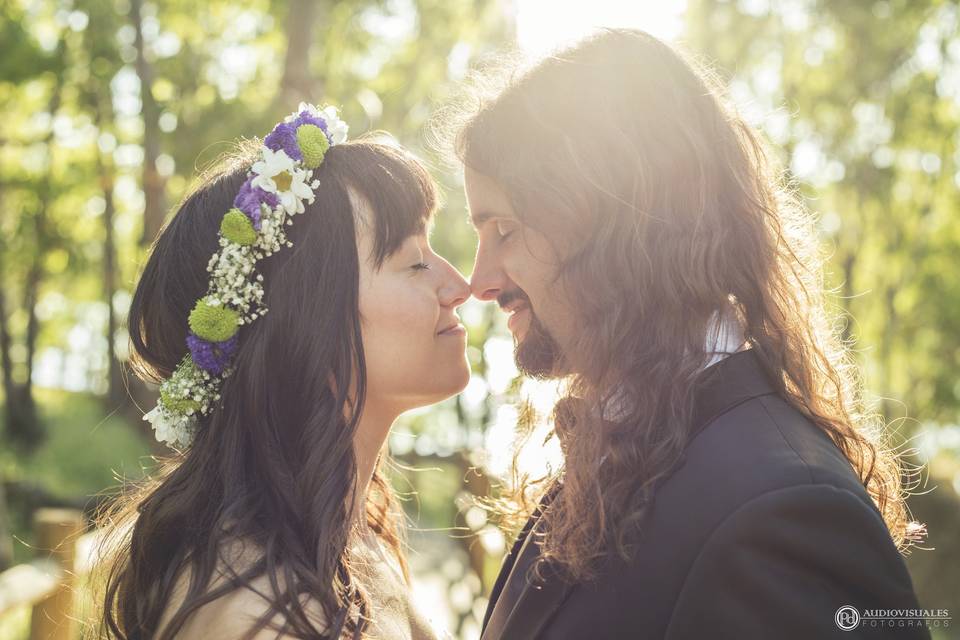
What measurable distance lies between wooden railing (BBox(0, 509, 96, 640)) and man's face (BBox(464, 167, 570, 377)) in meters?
2.11

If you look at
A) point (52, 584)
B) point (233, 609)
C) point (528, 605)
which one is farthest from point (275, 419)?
point (52, 584)

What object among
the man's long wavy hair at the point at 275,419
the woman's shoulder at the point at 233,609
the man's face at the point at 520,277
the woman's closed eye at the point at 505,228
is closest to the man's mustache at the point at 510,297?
the man's face at the point at 520,277

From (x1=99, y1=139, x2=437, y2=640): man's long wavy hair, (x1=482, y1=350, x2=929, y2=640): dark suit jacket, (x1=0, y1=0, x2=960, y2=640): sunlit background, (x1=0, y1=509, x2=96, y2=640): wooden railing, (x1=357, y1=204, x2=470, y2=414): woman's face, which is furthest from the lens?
(x1=0, y1=0, x2=960, y2=640): sunlit background

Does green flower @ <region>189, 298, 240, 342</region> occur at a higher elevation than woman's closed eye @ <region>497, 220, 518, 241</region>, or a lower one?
lower

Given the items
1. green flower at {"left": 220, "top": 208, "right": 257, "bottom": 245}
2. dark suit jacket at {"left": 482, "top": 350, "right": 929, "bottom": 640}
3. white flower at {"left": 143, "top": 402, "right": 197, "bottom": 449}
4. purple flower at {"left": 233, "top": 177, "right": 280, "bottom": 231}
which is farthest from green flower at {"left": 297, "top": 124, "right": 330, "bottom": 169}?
dark suit jacket at {"left": 482, "top": 350, "right": 929, "bottom": 640}

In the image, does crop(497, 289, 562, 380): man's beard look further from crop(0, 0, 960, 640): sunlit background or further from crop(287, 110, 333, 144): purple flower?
crop(0, 0, 960, 640): sunlit background

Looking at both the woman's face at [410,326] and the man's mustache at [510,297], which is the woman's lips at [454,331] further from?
the man's mustache at [510,297]

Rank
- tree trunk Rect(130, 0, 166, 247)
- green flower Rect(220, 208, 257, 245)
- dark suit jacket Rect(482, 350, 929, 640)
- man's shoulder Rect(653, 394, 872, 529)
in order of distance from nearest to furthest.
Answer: dark suit jacket Rect(482, 350, 929, 640) → man's shoulder Rect(653, 394, 872, 529) → green flower Rect(220, 208, 257, 245) → tree trunk Rect(130, 0, 166, 247)

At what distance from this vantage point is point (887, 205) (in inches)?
811

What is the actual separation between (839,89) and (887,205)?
2884 mm

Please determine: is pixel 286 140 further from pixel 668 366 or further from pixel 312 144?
pixel 668 366

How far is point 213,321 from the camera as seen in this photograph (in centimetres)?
287

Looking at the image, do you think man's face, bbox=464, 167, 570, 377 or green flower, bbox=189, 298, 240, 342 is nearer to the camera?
man's face, bbox=464, 167, 570, 377

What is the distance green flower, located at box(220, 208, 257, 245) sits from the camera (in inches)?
112
